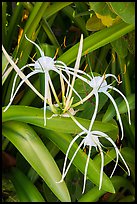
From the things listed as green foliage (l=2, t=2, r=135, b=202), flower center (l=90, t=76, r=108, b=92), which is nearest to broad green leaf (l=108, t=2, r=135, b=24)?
green foliage (l=2, t=2, r=135, b=202)

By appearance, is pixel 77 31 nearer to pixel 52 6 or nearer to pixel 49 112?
pixel 52 6

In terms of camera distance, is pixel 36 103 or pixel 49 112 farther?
pixel 36 103

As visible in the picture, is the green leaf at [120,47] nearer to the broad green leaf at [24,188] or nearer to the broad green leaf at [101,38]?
the broad green leaf at [101,38]

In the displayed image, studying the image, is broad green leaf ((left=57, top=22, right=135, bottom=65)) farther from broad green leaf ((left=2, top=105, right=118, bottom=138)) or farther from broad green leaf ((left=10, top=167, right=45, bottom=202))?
broad green leaf ((left=10, top=167, right=45, bottom=202))

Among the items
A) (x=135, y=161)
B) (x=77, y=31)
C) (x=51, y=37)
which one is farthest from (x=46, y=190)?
(x=77, y=31)

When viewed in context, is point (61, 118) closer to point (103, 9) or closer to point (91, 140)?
point (91, 140)

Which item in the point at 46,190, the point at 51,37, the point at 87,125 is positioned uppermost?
the point at 51,37

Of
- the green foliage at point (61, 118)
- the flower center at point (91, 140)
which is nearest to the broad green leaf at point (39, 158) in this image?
the green foliage at point (61, 118)
